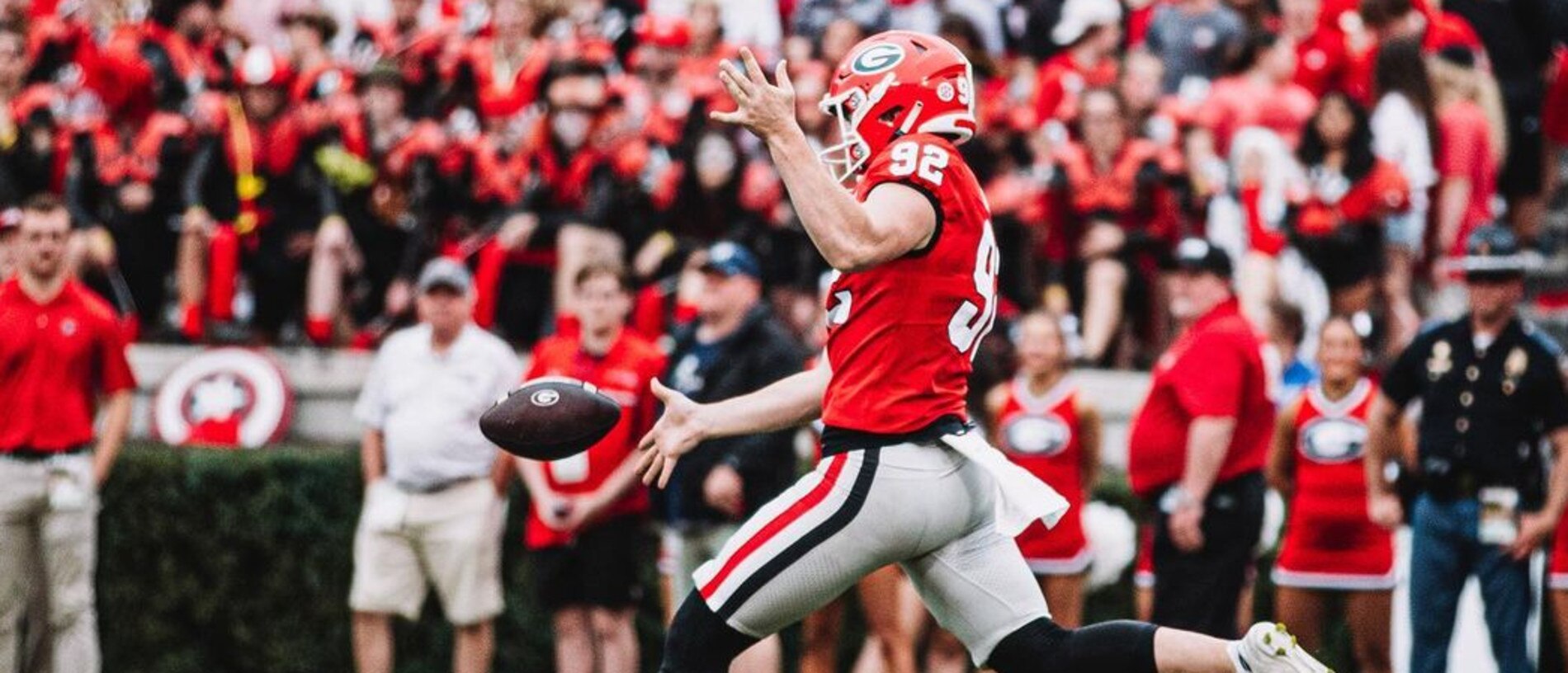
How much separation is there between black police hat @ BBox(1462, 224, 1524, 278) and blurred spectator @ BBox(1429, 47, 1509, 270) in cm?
370

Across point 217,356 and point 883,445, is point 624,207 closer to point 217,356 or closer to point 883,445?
point 217,356

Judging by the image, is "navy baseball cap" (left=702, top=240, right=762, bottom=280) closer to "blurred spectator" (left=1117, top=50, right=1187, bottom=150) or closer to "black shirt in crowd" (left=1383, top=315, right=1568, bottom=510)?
"black shirt in crowd" (left=1383, top=315, right=1568, bottom=510)

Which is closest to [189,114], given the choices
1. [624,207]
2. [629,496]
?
[624,207]

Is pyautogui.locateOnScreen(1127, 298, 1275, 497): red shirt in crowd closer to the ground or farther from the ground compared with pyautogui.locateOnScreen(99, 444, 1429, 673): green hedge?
farther from the ground

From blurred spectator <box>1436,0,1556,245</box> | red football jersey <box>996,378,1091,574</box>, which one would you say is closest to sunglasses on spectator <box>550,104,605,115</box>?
red football jersey <box>996,378,1091,574</box>

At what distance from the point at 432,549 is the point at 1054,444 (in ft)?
8.98

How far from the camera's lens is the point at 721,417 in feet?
18.9

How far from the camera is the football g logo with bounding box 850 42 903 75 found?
18.7 ft

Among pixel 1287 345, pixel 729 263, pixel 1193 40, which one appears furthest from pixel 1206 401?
pixel 1193 40

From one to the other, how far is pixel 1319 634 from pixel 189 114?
6849 millimetres

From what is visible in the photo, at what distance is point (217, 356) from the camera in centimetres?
1170

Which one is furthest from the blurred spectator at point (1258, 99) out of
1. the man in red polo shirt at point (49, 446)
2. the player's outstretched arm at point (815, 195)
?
the player's outstretched arm at point (815, 195)

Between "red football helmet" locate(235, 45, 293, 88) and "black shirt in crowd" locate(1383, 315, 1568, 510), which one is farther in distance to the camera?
"red football helmet" locate(235, 45, 293, 88)

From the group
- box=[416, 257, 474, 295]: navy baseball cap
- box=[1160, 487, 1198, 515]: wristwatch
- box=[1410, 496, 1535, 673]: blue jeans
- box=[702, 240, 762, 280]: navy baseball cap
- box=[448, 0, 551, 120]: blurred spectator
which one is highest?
box=[448, 0, 551, 120]: blurred spectator
